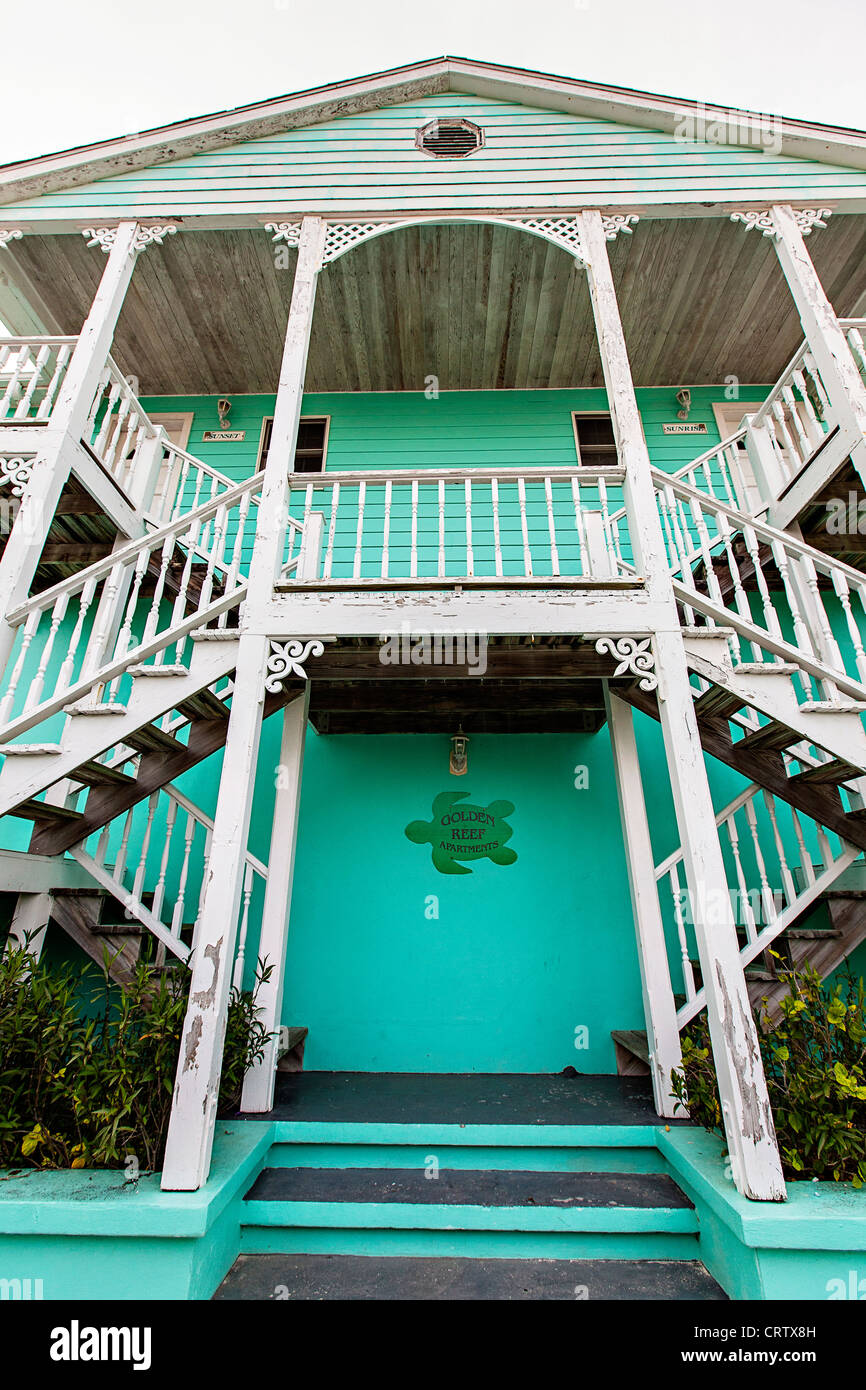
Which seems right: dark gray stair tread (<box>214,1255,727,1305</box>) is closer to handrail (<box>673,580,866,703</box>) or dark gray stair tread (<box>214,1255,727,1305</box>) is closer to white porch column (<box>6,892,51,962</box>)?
white porch column (<box>6,892,51,962</box>)

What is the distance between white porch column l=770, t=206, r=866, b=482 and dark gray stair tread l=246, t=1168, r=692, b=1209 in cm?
466

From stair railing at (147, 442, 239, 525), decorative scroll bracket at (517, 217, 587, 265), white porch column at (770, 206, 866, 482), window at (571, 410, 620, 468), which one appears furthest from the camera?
window at (571, 410, 620, 468)

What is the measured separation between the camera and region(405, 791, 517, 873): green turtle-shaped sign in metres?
5.16

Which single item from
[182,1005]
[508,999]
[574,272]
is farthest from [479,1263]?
[574,272]

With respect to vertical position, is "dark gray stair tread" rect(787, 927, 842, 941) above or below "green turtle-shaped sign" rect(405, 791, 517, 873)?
below

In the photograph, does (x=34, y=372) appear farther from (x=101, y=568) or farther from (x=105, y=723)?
(x=105, y=723)

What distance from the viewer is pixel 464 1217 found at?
108 inches

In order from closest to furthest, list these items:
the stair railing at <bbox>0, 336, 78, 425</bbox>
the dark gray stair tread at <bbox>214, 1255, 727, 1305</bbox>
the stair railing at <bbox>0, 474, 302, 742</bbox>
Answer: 1. the dark gray stair tread at <bbox>214, 1255, 727, 1305</bbox>
2. the stair railing at <bbox>0, 474, 302, 742</bbox>
3. the stair railing at <bbox>0, 336, 78, 425</bbox>

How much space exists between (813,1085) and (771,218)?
6.28 meters

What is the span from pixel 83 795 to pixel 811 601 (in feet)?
19.1

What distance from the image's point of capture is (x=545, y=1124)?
3.34 meters

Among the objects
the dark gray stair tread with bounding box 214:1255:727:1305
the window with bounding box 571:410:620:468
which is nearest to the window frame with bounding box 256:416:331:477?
the window with bounding box 571:410:620:468

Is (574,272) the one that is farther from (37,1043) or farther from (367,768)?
(37,1043)
